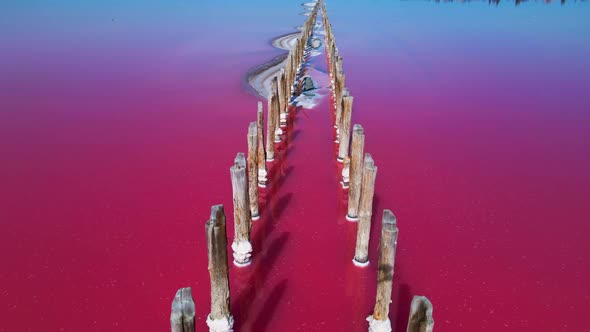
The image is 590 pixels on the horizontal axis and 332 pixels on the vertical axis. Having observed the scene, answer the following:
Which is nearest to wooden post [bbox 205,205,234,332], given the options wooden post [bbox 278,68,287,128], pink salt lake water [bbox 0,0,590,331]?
pink salt lake water [bbox 0,0,590,331]

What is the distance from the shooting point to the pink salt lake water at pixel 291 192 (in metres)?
5.40

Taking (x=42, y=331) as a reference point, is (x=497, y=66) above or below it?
above

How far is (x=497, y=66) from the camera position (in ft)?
55.9

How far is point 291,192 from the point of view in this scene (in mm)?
7754

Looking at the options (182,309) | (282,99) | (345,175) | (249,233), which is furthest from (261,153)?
(182,309)

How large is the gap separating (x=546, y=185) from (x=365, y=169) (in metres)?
4.80

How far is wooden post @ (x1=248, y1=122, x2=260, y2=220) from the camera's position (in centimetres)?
642

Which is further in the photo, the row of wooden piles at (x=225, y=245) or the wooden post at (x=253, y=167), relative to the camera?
the wooden post at (x=253, y=167)

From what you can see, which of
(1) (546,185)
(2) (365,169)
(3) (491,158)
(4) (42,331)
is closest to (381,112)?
(3) (491,158)

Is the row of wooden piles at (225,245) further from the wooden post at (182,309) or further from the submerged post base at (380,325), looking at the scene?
the submerged post base at (380,325)

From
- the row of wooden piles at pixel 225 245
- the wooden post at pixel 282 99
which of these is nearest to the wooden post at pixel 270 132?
the row of wooden piles at pixel 225 245

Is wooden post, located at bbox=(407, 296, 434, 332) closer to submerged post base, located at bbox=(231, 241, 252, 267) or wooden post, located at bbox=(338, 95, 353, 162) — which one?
submerged post base, located at bbox=(231, 241, 252, 267)

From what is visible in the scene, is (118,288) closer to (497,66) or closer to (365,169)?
(365,169)

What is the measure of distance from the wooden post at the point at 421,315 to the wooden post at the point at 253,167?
349cm
